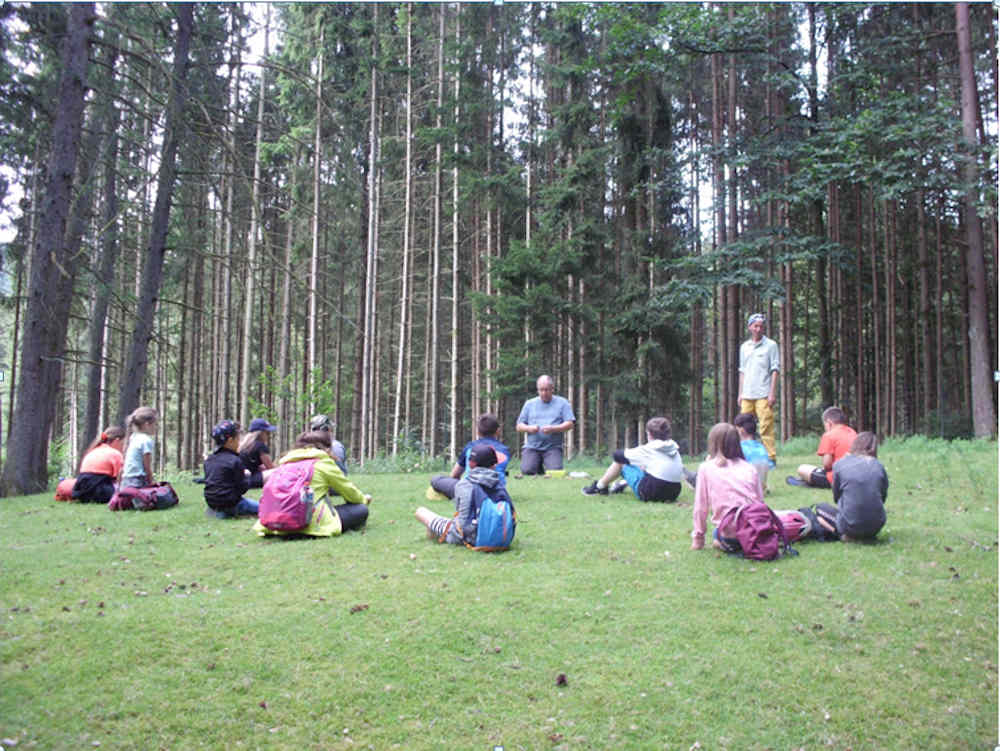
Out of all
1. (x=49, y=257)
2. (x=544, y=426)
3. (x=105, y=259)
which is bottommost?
(x=544, y=426)

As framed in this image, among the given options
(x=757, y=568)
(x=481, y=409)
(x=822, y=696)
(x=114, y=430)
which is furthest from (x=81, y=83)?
(x=481, y=409)

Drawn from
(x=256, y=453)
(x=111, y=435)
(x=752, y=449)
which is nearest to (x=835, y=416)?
(x=752, y=449)

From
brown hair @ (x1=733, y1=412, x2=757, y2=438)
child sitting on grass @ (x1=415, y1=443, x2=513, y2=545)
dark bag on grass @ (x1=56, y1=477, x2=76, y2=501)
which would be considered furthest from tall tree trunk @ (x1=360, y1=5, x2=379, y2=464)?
child sitting on grass @ (x1=415, y1=443, x2=513, y2=545)

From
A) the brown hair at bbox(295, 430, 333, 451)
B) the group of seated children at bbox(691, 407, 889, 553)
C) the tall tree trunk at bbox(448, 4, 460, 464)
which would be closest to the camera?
the group of seated children at bbox(691, 407, 889, 553)

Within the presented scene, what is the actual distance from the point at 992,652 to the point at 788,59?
55.6 feet

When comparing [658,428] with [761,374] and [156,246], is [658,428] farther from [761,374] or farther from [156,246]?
[156,246]

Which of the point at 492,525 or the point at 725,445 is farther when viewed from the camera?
the point at 492,525

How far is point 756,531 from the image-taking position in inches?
209

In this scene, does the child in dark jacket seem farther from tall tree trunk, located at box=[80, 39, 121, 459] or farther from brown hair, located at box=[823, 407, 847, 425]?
brown hair, located at box=[823, 407, 847, 425]

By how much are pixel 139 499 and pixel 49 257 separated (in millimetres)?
4274

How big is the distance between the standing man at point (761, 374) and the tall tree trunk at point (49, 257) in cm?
970

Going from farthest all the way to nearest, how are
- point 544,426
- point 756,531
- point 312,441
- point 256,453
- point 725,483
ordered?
point 544,426 → point 256,453 → point 312,441 → point 725,483 → point 756,531

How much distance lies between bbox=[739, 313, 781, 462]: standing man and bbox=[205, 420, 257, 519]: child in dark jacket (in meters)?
6.96

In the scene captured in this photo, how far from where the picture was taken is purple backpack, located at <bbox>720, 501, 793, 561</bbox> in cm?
533
